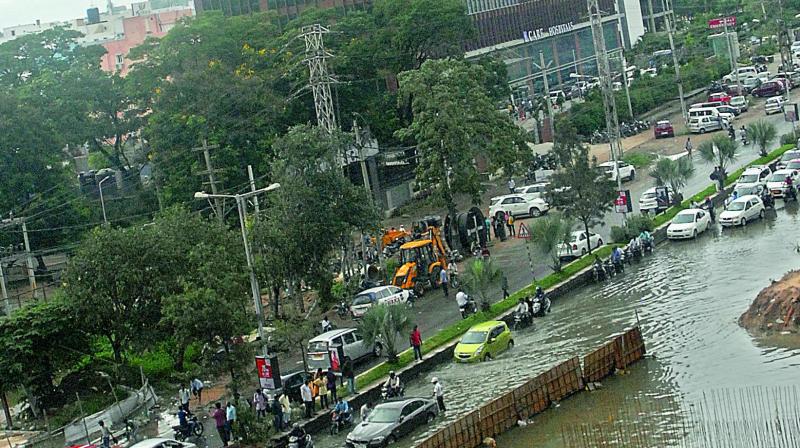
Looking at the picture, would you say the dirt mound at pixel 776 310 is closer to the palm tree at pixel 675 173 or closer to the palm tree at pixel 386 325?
the palm tree at pixel 386 325

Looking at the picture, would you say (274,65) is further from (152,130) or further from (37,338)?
(37,338)

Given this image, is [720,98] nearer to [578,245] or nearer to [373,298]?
[578,245]

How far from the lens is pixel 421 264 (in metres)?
53.3

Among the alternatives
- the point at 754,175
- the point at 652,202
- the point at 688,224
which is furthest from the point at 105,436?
the point at 754,175

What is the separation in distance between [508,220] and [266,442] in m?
29.4

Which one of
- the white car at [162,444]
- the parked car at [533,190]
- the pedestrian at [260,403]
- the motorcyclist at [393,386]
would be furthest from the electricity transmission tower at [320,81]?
the white car at [162,444]

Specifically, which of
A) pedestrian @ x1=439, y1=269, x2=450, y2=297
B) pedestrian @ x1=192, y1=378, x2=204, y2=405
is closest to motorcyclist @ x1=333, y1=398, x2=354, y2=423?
pedestrian @ x1=192, y1=378, x2=204, y2=405

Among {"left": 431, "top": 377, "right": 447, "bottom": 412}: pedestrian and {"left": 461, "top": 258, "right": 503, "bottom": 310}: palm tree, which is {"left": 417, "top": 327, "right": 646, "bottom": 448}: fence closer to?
{"left": 431, "top": 377, "right": 447, "bottom": 412}: pedestrian

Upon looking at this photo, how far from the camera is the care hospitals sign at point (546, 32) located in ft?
365

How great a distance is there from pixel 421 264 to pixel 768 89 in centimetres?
5190

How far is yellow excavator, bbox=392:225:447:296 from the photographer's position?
5228cm

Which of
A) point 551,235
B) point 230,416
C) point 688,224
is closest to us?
point 230,416

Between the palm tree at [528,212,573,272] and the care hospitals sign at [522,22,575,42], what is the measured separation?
61.6 meters

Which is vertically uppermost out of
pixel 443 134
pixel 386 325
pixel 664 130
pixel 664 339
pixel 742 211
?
pixel 443 134
